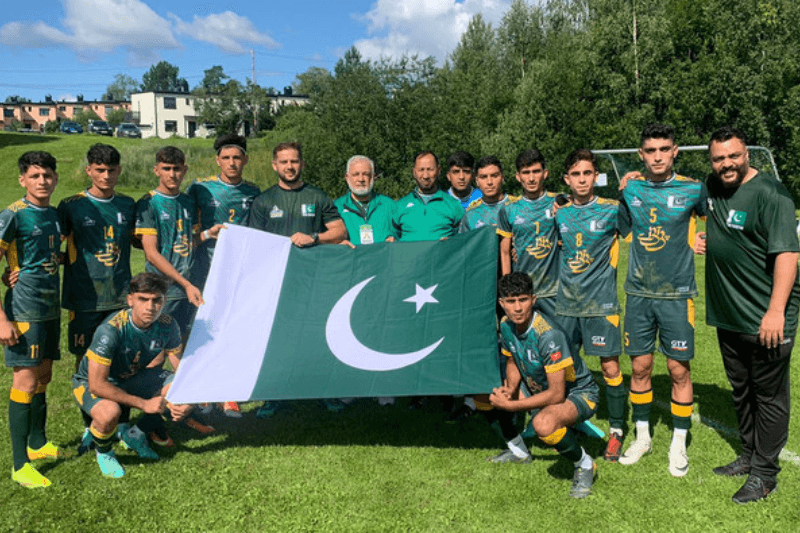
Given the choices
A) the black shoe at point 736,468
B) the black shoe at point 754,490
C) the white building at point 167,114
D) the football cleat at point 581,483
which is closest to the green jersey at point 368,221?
the football cleat at point 581,483

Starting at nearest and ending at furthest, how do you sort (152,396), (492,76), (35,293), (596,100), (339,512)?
(339,512) → (35,293) → (152,396) → (596,100) → (492,76)

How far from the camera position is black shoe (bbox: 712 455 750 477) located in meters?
4.80

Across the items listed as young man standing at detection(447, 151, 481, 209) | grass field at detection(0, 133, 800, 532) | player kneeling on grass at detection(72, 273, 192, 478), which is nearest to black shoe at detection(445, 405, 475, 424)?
grass field at detection(0, 133, 800, 532)

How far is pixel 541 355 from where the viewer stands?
4.50 meters

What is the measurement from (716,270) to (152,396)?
15.2ft

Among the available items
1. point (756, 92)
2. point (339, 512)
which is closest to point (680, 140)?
point (756, 92)

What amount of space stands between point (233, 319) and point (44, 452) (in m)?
1.93

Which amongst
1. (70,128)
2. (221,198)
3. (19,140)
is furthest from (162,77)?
(221,198)

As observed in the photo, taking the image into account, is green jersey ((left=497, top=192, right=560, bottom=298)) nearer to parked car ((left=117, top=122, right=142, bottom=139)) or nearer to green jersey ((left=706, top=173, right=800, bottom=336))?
green jersey ((left=706, top=173, right=800, bottom=336))

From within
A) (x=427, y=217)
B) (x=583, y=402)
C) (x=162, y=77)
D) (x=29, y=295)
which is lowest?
(x=583, y=402)

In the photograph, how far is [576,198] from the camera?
5.09 metres

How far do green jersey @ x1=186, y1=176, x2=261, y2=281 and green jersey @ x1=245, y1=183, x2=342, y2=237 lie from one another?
17cm

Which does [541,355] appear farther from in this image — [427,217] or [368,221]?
[368,221]

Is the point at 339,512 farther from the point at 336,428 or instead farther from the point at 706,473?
the point at 706,473
